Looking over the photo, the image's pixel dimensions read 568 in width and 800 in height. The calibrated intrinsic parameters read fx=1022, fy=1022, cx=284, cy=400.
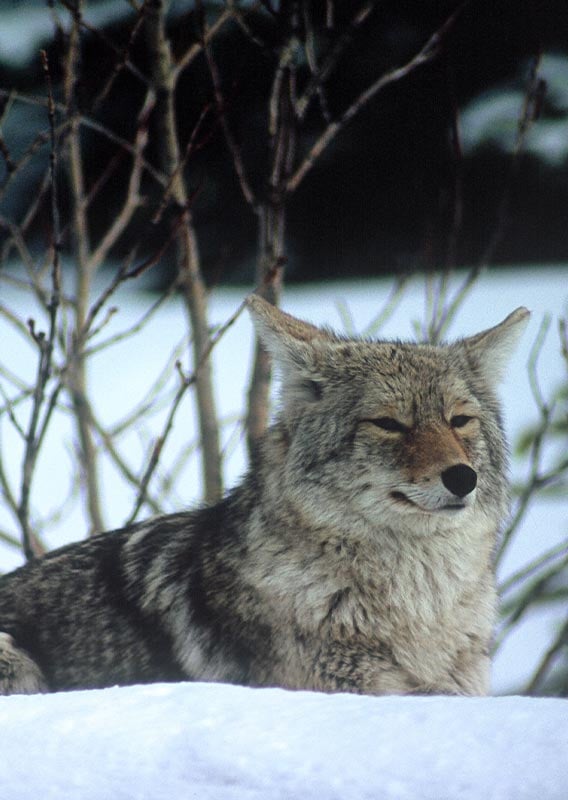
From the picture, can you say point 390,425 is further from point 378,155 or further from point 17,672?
point 378,155

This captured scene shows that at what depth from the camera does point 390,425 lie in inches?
142

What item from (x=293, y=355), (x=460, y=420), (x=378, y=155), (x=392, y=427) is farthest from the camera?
(x=378, y=155)

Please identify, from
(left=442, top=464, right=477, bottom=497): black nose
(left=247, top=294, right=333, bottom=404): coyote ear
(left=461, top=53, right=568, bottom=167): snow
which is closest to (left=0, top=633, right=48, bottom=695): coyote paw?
(left=247, top=294, right=333, bottom=404): coyote ear

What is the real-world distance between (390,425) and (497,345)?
74 centimetres

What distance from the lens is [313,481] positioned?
3.68 m

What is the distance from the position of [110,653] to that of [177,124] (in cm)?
416

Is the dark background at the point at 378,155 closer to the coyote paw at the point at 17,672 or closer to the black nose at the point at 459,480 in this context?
the coyote paw at the point at 17,672

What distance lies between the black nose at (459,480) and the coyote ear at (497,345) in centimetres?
83

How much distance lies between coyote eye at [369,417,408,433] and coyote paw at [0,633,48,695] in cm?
162

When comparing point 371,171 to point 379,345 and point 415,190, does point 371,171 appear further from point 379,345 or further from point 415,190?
point 379,345

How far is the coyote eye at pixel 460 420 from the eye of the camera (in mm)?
3689

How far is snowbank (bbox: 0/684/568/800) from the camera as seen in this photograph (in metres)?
2.24

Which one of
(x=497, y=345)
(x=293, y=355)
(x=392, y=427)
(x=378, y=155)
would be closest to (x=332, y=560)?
(x=392, y=427)

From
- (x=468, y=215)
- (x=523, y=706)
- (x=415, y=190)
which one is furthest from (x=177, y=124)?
(x=523, y=706)
